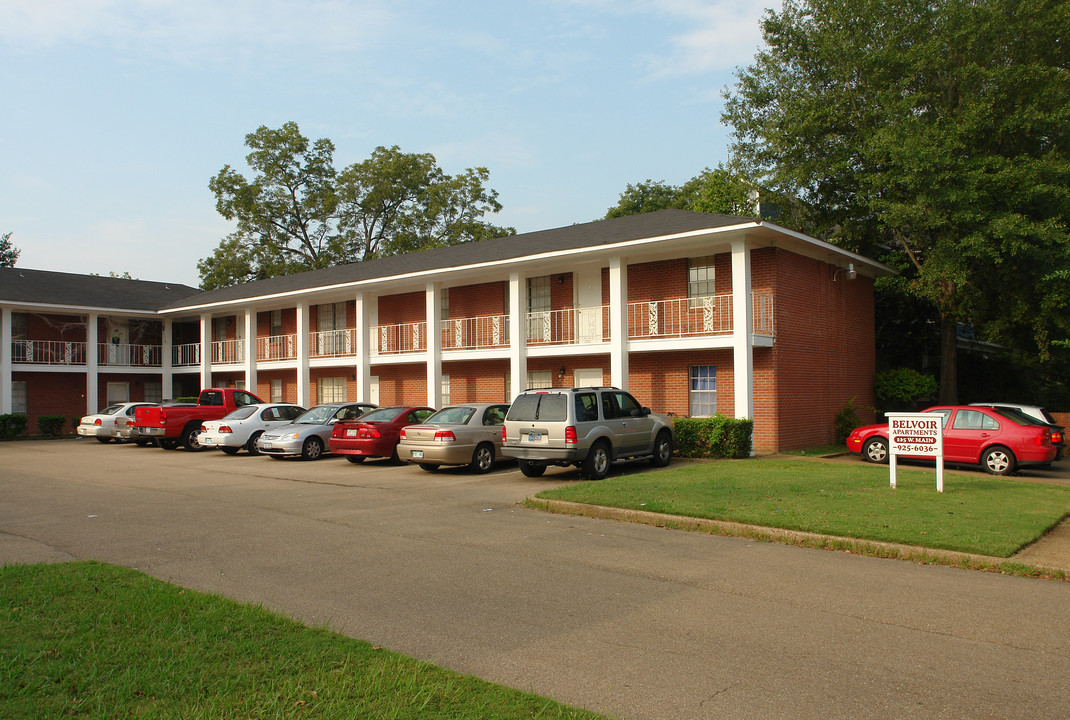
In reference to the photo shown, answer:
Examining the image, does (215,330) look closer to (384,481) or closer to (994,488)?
(384,481)

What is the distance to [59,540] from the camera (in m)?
9.02

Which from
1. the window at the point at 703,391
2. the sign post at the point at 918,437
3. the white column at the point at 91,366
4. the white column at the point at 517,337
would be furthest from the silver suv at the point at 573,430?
the white column at the point at 91,366

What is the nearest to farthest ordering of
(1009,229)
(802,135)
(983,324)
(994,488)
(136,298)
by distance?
(994,488)
(1009,229)
(983,324)
(802,135)
(136,298)

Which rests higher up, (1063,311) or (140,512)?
(1063,311)

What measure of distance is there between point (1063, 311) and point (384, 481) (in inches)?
740

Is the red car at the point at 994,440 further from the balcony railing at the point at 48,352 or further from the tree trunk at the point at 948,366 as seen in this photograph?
the balcony railing at the point at 48,352

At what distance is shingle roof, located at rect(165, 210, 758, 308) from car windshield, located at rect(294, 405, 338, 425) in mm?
6535

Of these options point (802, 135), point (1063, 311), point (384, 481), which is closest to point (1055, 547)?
point (384, 481)

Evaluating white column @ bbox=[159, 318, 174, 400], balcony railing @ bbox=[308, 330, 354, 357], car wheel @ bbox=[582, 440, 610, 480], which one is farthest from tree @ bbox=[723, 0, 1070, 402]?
white column @ bbox=[159, 318, 174, 400]

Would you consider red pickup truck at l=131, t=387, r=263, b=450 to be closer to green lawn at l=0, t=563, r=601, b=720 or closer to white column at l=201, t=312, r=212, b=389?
white column at l=201, t=312, r=212, b=389

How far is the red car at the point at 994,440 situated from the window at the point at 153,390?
34.1 m

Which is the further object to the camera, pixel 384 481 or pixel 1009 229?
pixel 1009 229

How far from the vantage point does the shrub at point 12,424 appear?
30.4 meters

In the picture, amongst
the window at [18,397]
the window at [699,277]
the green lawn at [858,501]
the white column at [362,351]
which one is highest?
the window at [699,277]
